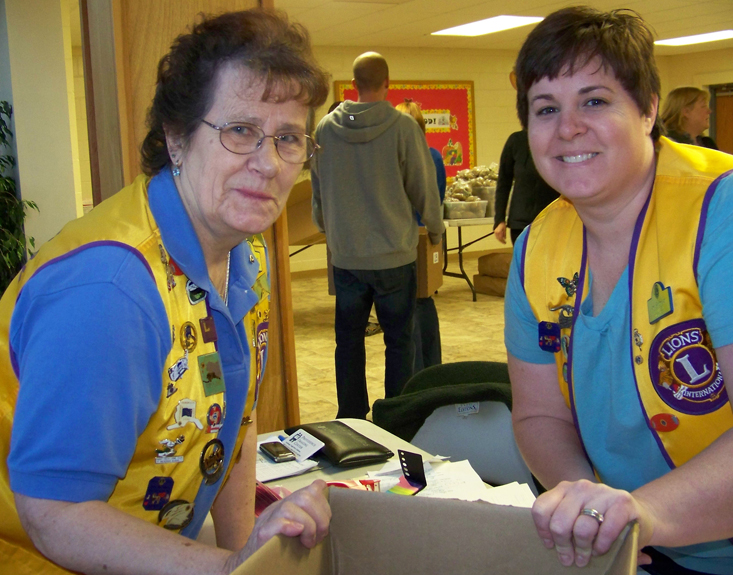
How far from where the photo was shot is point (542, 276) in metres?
1.35

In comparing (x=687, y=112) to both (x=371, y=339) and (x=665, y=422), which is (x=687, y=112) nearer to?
(x=371, y=339)

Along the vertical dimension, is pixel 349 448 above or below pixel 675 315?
below

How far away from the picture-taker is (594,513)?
0.83 metres

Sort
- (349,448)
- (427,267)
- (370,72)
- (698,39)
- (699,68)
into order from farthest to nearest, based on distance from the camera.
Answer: (699,68) < (698,39) < (427,267) < (370,72) < (349,448)

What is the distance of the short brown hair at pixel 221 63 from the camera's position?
44.9 inches

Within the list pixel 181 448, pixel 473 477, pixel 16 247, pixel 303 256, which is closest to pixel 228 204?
pixel 181 448

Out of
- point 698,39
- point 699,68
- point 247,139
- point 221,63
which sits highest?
point 698,39

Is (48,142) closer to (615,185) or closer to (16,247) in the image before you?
(16,247)

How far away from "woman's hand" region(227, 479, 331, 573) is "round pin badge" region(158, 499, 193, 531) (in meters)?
0.26

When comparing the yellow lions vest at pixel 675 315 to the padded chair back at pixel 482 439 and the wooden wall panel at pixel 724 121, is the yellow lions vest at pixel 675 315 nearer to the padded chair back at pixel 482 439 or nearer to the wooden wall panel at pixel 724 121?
the padded chair back at pixel 482 439

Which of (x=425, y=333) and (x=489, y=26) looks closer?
(x=425, y=333)

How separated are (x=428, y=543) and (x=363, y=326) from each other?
3016 millimetres

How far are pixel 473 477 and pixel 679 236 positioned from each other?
728 millimetres

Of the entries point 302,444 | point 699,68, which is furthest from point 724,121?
point 302,444
